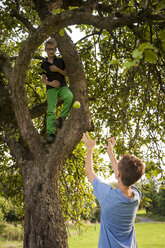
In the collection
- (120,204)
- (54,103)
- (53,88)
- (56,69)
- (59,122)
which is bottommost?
(120,204)

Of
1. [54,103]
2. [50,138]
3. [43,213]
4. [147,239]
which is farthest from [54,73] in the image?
[147,239]

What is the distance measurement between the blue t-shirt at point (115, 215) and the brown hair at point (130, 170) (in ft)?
0.36

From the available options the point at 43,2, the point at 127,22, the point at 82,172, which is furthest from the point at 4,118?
the point at 82,172

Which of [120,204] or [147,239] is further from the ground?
[120,204]

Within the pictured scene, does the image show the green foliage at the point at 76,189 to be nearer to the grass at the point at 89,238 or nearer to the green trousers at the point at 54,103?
the green trousers at the point at 54,103

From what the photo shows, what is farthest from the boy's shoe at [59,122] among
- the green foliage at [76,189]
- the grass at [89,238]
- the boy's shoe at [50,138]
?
the grass at [89,238]

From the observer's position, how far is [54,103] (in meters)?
4.10

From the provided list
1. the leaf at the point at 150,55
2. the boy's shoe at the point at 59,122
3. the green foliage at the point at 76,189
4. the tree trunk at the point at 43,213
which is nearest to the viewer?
the leaf at the point at 150,55

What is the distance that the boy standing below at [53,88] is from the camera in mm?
3971

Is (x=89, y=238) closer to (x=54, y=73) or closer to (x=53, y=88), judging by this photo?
(x=53, y=88)

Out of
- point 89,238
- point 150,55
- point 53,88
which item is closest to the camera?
point 150,55

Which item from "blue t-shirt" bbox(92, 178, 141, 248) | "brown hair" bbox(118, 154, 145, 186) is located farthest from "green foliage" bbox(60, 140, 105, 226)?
"brown hair" bbox(118, 154, 145, 186)

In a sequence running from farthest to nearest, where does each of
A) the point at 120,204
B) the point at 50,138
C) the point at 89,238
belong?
1. the point at 89,238
2. the point at 50,138
3. the point at 120,204

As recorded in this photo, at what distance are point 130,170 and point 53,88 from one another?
2740mm
